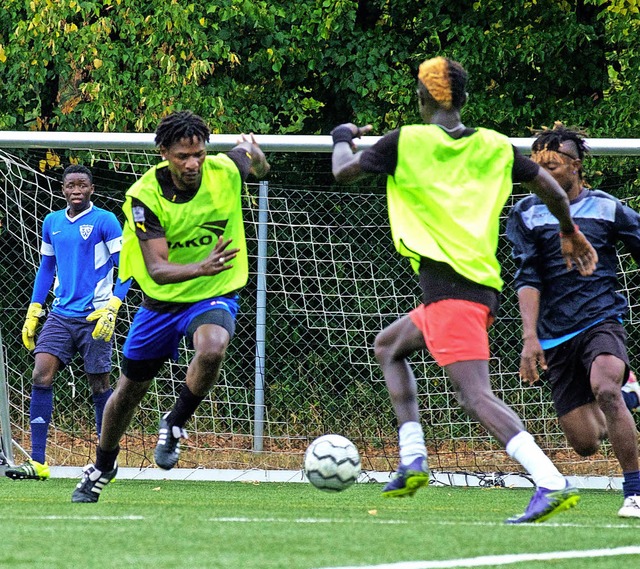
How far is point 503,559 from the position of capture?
3.99 meters

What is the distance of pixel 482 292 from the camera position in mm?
5207

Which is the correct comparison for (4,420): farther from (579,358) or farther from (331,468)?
(579,358)

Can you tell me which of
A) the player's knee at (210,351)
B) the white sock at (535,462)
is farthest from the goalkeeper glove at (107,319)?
the white sock at (535,462)

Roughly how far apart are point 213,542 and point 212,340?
1.81 meters

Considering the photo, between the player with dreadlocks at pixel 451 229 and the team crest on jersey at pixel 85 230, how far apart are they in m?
4.34

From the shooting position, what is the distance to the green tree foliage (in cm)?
1254

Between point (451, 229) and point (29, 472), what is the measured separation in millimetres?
4955

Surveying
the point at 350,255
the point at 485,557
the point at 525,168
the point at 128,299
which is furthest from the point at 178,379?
the point at 485,557

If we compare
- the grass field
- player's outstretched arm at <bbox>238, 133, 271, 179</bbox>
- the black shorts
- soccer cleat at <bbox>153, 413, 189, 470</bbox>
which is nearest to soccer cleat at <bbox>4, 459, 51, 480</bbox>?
the grass field

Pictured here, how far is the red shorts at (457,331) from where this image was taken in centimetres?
511

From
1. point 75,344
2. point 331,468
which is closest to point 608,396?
point 331,468

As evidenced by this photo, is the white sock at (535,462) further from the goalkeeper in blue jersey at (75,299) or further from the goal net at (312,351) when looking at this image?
the goal net at (312,351)

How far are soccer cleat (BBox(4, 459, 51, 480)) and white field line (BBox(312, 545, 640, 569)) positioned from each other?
222 inches

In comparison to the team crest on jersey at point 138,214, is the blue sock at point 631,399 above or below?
below
